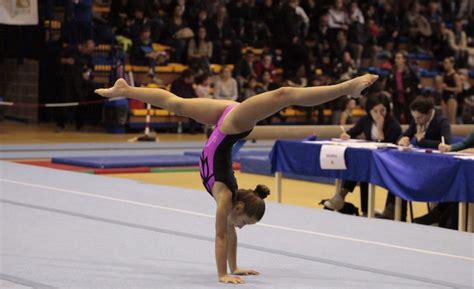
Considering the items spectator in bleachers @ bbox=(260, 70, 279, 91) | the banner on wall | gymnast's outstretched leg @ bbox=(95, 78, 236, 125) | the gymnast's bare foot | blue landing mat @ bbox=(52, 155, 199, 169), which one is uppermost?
the banner on wall

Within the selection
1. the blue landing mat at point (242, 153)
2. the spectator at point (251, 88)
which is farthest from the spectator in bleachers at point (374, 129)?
the spectator at point (251, 88)

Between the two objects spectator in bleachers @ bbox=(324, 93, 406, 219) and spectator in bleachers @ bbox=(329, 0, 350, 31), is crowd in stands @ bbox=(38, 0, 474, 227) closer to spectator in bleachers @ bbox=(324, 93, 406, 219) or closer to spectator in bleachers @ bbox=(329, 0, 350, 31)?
spectator in bleachers @ bbox=(329, 0, 350, 31)

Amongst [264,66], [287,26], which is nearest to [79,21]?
[264,66]

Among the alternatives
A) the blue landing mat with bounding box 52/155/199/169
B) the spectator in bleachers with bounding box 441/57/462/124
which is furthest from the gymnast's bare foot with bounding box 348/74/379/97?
the spectator in bleachers with bounding box 441/57/462/124

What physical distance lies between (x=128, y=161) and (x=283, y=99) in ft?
22.4

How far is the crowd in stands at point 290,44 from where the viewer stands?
17922 millimetres

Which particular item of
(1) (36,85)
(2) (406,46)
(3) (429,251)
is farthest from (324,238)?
(2) (406,46)

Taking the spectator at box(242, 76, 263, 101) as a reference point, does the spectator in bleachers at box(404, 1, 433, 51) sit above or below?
above

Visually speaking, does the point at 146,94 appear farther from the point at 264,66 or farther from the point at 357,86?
the point at 264,66

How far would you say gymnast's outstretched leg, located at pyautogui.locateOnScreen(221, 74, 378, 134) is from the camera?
18.7 feet

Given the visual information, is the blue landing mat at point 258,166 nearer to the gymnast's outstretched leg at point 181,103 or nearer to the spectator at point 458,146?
the spectator at point 458,146

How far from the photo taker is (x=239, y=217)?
223 inches

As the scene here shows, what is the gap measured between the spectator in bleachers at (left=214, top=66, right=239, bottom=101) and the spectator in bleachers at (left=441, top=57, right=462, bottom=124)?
179 inches

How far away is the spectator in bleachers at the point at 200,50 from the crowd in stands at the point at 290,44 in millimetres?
18
